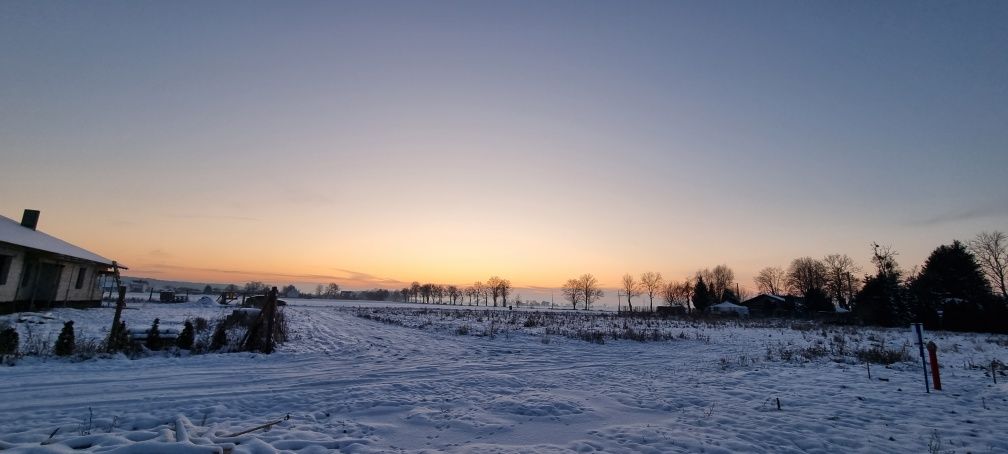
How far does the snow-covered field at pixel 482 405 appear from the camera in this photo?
19.4ft

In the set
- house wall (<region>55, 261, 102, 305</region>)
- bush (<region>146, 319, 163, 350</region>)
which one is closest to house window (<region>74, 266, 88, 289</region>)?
house wall (<region>55, 261, 102, 305</region>)

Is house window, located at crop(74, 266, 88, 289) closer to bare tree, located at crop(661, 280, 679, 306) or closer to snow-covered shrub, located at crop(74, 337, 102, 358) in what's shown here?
snow-covered shrub, located at crop(74, 337, 102, 358)

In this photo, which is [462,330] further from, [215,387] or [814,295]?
[814,295]

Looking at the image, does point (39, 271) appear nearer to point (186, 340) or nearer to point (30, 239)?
point (30, 239)

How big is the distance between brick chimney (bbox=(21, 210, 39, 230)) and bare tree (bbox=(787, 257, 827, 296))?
108 meters

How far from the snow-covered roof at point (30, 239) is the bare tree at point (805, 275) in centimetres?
10613

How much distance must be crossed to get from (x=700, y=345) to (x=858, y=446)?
1487cm

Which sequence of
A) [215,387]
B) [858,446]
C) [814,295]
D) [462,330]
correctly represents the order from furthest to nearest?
1. [814,295]
2. [462,330]
3. [215,387]
4. [858,446]

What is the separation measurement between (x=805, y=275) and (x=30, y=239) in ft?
379

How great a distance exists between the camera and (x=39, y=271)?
79.4 feet

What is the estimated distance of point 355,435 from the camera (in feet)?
20.5

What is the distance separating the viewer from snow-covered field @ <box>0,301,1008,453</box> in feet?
19.4

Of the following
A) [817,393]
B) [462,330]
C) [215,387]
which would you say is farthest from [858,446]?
[462,330]

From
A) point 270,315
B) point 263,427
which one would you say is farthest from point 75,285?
point 263,427
